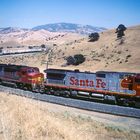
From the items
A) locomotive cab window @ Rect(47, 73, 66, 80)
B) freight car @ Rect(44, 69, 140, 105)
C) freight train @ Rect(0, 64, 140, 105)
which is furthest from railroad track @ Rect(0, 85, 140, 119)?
locomotive cab window @ Rect(47, 73, 66, 80)

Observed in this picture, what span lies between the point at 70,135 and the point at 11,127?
2768 millimetres

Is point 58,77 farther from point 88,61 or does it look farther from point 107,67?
point 88,61

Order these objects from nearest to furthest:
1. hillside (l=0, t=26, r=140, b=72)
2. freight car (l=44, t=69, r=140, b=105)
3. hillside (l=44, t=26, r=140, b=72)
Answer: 1. freight car (l=44, t=69, r=140, b=105)
2. hillside (l=44, t=26, r=140, b=72)
3. hillside (l=0, t=26, r=140, b=72)

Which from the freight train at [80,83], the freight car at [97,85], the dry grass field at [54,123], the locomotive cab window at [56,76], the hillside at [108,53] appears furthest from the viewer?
the hillside at [108,53]

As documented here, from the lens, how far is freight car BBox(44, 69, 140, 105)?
29.7 m

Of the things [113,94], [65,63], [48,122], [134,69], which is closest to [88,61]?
[65,63]

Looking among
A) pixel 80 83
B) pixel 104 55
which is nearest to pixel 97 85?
pixel 80 83

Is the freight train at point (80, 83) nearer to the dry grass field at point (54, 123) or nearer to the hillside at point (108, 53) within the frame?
the dry grass field at point (54, 123)

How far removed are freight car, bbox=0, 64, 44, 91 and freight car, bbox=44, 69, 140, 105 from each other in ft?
5.72

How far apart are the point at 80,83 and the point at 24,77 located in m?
8.64

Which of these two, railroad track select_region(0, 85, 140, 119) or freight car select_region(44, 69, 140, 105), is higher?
freight car select_region(44, 69, 140, 105)

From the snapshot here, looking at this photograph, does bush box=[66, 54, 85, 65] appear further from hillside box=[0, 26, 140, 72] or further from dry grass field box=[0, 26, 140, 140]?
dry grass field box=[0, 26, 140, 140]

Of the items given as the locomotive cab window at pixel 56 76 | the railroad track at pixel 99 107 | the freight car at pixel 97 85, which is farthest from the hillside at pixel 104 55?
the railroad track at pixel 99 107

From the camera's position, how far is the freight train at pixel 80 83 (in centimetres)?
2998
